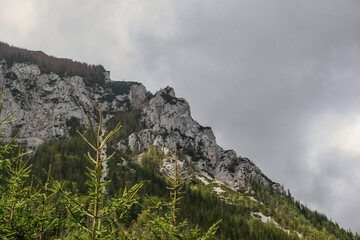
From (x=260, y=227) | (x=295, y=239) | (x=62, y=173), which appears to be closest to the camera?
(x=295, y=239)

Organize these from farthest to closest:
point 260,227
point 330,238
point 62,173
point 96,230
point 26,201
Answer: point 330,238
point 62,173
point 260,227
point 26,201
point 96,230

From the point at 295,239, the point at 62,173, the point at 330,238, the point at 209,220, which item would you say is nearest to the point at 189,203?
the point at 209,220

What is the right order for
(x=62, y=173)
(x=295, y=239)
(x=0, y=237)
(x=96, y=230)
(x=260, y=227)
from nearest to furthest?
(x=96, y=230), (x=0, y=237), (x=295, y=239), (x=260, y=227), (x=62, y=173)

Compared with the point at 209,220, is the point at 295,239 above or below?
above

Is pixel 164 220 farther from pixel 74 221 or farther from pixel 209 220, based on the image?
pixel 209 220

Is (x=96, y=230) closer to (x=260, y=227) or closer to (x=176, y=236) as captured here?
(x=176, y=236)

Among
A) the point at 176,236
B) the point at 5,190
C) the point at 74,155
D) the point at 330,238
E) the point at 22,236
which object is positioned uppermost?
the point at 330,238

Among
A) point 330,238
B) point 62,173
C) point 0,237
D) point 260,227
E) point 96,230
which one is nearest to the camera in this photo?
point 96,230

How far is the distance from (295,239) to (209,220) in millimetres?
39469

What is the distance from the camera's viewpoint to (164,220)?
36.0ft

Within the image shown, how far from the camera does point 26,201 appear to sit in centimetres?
1039

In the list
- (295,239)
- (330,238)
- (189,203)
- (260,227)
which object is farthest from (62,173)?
(330,238)

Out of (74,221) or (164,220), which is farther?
(164,220)

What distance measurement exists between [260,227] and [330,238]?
220 feet
